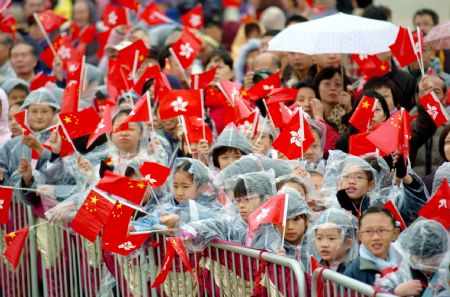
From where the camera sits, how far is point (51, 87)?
13297 mm

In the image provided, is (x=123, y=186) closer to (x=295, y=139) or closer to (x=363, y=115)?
(x=295, y=139)

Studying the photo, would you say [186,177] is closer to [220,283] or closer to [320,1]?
[220,283]

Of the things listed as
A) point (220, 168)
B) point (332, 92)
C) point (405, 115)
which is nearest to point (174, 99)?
point (220, 168)

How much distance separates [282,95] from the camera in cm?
1142

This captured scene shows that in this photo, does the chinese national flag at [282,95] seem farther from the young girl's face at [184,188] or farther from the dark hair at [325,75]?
the young girl's face at [184,188]

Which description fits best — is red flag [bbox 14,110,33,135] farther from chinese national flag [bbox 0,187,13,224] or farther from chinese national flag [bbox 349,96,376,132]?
chinese national flag [bbox 349,96,376,132]

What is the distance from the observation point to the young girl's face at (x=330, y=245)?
8.05 meters

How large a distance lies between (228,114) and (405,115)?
3022mm

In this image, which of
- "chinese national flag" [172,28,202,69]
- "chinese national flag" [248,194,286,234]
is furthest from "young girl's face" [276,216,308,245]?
"chinese national flag" [172,28,202,69]

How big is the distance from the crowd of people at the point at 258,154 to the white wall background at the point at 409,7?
6674mm

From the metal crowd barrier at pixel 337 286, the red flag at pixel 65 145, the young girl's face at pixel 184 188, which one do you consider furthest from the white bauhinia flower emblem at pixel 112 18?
the metal crowd barrier at pixel 337 286

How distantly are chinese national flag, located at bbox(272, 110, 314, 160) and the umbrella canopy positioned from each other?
2256mm

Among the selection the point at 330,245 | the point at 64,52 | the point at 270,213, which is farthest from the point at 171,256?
the point at 64,52

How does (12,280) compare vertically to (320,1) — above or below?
below
